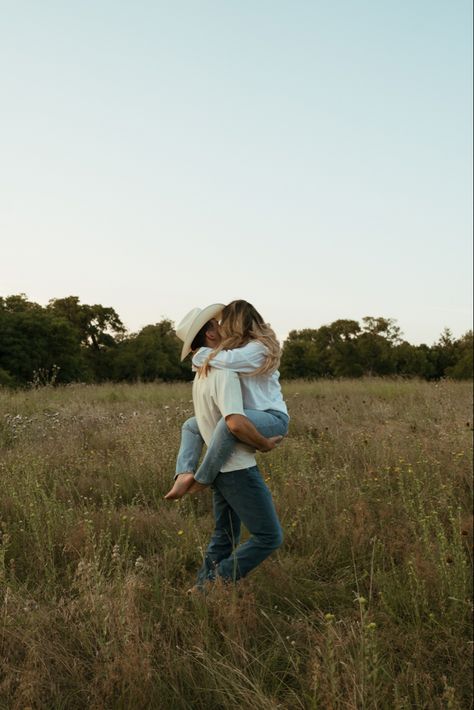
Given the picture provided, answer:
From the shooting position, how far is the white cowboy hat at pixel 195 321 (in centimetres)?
359

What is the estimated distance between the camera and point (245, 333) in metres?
3.44

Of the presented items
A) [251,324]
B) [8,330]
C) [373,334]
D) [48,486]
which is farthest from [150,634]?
[373,334]

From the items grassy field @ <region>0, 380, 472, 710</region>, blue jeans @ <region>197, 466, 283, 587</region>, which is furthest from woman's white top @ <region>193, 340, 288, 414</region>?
grassy field @ <region>0, 380, 472, 710</region>

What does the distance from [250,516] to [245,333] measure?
3.41 ft

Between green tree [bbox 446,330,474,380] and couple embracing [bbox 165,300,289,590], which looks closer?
couple embracing [bbox 165,300,289,590]

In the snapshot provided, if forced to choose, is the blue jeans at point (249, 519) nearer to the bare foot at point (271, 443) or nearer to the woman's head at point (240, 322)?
the bare foot at point (271, 443)

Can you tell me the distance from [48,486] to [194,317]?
3.02 meters

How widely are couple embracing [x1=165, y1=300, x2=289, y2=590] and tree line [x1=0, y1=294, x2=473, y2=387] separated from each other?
24.7 feet

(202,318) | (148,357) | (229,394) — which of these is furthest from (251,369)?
(148,357)

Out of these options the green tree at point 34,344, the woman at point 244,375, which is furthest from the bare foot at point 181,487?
the green tree at point 34,344

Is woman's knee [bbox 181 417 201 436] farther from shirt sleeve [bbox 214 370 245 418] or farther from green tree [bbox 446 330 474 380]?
green tree [bbox 446 330 474 380]

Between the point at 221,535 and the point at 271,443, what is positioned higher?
the point at 271,443

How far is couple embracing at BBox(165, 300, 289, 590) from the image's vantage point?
10.8 feet

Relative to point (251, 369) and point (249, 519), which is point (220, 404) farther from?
point (249, 519)
